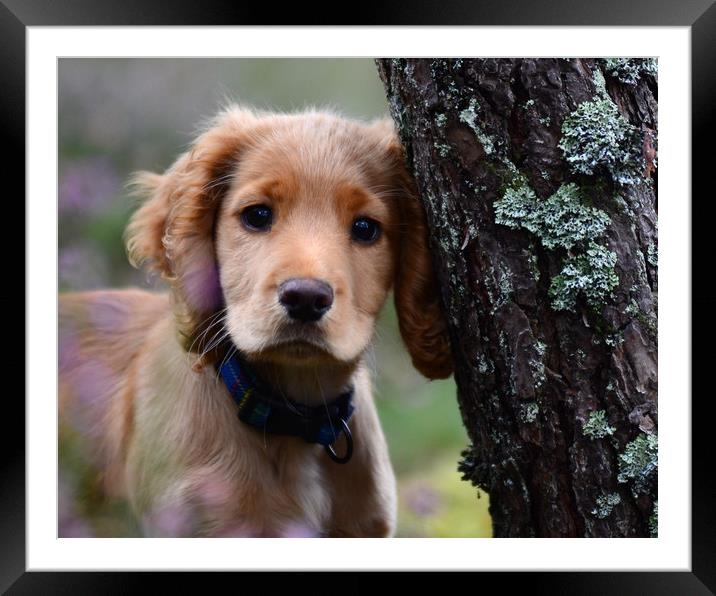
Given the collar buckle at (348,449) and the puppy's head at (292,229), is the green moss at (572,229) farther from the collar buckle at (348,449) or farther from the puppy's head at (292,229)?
the collar buckle at (348,449)

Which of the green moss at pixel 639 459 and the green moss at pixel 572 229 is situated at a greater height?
the green moss at pixel 572 229

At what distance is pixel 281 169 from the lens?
281 cm

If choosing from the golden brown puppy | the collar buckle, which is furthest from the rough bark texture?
the collar buckle

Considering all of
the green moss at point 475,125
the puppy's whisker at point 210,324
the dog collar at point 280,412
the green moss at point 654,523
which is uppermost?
the green moss at point 475,125

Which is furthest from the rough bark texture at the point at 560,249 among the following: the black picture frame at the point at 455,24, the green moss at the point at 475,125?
the black picture frame at the point at 455,24

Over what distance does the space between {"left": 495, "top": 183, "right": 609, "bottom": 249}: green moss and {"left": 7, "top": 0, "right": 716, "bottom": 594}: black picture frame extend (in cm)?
31

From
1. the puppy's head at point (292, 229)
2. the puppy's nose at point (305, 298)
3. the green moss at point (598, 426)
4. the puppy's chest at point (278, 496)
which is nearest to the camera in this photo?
the puppy's nose at point (305, 298)

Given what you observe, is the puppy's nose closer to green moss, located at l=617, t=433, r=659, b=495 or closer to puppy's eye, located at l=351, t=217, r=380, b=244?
puppy's eye, located at l=351, t=217, r=380, b=244

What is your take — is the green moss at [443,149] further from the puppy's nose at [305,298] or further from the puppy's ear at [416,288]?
the puppy's nose at [305,298]

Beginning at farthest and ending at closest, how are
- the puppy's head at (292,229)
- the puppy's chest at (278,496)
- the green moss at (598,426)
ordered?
1. the puppy's chest at (278,496)
2. the puppy's head at (292,229)
3. the green moss at (598,426)

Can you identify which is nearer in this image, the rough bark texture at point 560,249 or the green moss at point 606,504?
the rough bark texture at point 560,249


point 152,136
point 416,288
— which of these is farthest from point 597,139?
point 152,136

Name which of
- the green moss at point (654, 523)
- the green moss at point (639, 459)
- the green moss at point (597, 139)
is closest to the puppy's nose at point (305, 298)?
the green moss at point (597, 139)

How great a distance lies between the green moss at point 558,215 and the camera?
2494 millimetres
